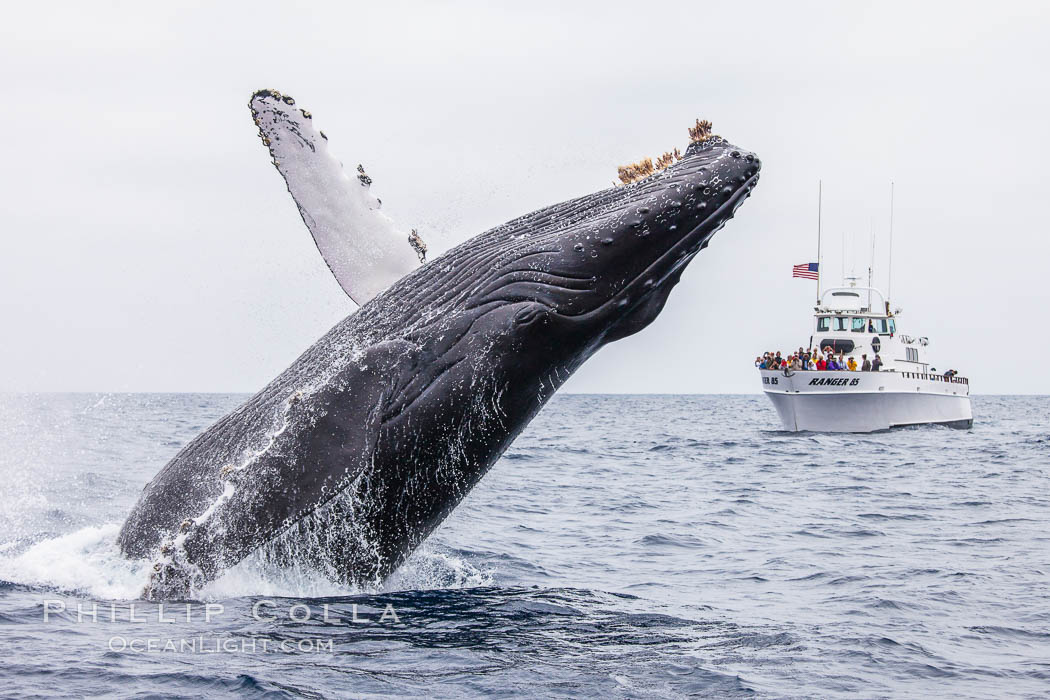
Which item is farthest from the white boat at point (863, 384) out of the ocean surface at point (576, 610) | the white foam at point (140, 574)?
the white foam at point (140, 574)

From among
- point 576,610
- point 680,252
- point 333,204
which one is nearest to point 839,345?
point 576,610

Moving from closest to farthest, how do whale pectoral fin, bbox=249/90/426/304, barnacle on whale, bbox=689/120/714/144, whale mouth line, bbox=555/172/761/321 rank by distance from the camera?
1. whale mouth line, bbox=555/172/761/321
2. barnacle on whale, bbox=689/120/714/144
3. whale pectoral fin, bbox=249/90/426/304

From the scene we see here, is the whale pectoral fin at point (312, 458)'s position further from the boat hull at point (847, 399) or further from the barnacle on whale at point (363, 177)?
the boat hull at point (847, 399)

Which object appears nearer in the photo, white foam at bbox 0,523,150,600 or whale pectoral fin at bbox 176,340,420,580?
whale pectoral fin at bbox 176,340,420,580

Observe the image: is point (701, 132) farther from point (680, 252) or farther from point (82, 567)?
point (82, 567)

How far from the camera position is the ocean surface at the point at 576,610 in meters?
5.36

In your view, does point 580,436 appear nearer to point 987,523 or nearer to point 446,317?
point 987,523

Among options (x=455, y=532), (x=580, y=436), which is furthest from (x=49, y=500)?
(x=580, y=436)

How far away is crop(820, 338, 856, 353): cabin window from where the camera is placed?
46.9m

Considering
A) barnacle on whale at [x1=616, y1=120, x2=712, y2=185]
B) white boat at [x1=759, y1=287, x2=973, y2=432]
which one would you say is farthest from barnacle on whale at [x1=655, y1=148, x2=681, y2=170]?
white boat at [x1=759, y1=287, x2=973, y2=432]

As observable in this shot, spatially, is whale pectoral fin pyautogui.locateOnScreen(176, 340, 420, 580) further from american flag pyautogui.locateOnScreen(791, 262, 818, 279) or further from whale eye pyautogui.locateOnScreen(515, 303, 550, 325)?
american flag pyautogui.locateOnScreen(791, 262, 818, 279)

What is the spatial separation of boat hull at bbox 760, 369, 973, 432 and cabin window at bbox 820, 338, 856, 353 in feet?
8.13

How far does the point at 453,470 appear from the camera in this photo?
20.2 feet

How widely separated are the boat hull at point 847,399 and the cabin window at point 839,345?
8.13 feet
